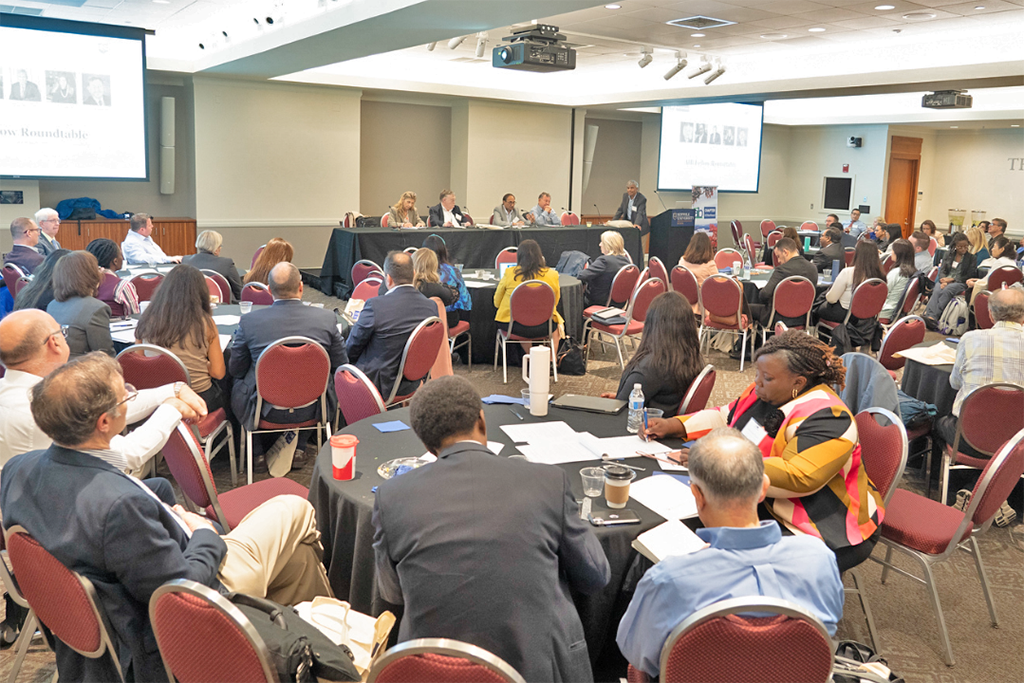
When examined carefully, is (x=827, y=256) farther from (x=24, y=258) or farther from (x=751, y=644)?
(x=751, y=644)

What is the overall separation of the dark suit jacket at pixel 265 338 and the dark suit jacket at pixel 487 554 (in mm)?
2603

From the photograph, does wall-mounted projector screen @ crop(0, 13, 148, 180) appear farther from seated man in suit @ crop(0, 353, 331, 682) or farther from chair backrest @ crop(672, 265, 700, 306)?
seated man in suit @ crop(0, 353, 331, 682)

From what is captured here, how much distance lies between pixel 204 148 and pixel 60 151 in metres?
2.41

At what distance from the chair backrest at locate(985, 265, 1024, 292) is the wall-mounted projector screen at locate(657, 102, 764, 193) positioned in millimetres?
8275

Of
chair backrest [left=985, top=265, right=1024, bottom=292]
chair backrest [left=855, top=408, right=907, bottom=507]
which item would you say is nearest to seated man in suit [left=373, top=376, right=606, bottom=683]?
chair backrest [left=855, top=408, right=907, bottom=507]

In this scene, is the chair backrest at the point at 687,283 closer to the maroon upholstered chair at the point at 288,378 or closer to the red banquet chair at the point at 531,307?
the red banquet chair at the point at 531,307

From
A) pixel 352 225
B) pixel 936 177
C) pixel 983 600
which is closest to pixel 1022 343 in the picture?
pixel 983 600

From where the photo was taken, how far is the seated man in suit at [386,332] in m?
4.82

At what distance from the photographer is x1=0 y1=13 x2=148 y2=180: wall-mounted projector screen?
943 cm

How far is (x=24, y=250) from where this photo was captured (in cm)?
717

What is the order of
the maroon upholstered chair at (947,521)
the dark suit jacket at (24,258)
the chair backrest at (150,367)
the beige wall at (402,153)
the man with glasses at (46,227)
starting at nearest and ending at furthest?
the maroon upholstered chair at (947,521) < the chair backrest at (150,367) < the dark suit jacket at (24,258) < the man with glasses at (46,227) < the beige wall at (402,153)

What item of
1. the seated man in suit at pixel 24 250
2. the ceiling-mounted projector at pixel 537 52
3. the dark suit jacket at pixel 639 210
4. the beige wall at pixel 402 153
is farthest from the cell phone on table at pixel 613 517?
the beige wall at pixel 402 153

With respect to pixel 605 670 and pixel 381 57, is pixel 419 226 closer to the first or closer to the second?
pixel 381 57

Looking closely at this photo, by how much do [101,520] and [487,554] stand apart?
3.10 feet
